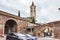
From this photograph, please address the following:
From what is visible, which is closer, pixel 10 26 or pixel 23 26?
pixel 23 26

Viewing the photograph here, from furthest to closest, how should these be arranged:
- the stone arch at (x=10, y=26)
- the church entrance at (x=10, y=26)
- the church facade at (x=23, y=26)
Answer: the church entrance at (x=10, y=26) → the stone arch at (x=10, y=26) → the church facade at (x=23, y=26)

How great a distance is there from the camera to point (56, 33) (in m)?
51.7

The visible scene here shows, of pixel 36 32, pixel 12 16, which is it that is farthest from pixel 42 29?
pixel 12 16

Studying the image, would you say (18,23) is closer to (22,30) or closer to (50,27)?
(22,30)

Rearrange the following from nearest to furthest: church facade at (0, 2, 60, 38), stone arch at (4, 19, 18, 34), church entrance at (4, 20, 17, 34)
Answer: church facade at (0, 2, 60, 38)
stone arch at (4, 19, 18, 34)
church entrance at (4, 20, 17, 34)

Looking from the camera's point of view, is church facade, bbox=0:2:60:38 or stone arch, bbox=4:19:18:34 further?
stone arch, bbox=4:19:18:34

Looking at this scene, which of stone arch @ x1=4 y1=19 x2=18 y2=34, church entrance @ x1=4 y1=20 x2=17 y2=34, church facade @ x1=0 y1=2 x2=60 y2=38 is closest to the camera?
church facade @ x1=0 y1=2 x2=60 y2=38

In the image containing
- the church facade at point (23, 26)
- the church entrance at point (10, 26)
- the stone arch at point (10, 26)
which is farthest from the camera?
the church entrance at point (10, 26)

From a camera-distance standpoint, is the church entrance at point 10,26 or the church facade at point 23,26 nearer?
the church facade at point 23,26

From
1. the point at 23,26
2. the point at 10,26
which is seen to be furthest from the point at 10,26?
the point at 23,26

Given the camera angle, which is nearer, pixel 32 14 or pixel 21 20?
pixel 21 20

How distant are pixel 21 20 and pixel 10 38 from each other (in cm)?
2745

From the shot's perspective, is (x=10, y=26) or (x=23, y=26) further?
(x=10, y=26)

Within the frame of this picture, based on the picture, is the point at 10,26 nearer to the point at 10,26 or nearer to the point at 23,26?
the point at 10,26
